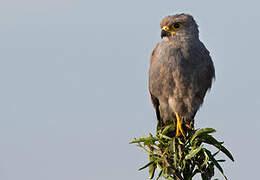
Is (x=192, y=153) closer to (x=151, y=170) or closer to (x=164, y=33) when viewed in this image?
(x=151, y=170)

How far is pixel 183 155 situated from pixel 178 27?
8.69 ft

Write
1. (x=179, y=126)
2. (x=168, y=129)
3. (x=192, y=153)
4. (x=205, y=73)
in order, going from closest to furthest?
(x=192, y=153)
(x=168, y=129)
(x=179, y=126)
(x=205, y=73)

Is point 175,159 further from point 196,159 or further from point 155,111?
point 155,111

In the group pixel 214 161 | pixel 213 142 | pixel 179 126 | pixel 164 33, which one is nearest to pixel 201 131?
pixel 213 142

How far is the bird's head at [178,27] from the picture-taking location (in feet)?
22.6

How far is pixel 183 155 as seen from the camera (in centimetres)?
492

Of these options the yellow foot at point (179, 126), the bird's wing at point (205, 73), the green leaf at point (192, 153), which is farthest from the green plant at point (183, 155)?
the bird's wing at point (205, 73)

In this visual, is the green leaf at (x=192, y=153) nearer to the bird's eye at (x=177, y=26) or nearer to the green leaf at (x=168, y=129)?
the green leaf at (x=168, y=129)

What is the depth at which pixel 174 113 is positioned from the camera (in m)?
7.38

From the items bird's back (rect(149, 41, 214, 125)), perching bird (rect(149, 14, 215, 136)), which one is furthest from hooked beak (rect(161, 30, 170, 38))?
bird's back (rect(149, 41, 214, 125))

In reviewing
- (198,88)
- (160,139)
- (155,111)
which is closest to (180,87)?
(198,88)

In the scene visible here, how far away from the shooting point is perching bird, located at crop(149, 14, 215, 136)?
6.88 metres

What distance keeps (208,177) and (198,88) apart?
2576 mm

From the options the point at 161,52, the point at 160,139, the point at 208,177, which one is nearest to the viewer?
the point at 208,177
